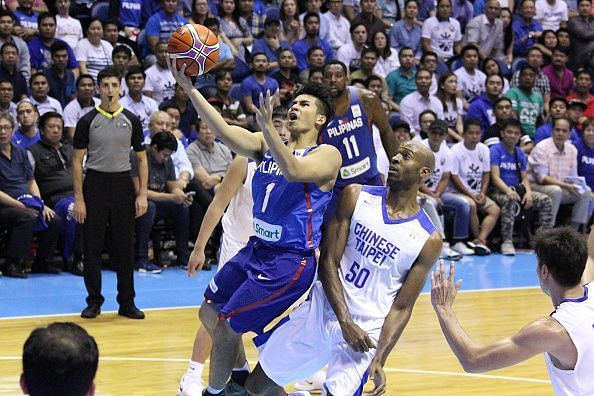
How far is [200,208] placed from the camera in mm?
12586

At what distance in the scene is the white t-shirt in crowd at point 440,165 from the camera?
46.0 ft

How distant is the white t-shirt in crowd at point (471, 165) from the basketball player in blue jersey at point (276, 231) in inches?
314

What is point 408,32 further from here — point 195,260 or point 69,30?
point 195,260

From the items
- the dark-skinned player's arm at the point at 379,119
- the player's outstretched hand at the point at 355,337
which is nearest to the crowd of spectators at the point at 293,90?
the dark-skinned player's arm at the point at 379,119

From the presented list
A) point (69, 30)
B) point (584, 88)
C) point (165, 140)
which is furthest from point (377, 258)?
point (584, 88)

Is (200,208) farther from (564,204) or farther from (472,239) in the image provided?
(564,204)

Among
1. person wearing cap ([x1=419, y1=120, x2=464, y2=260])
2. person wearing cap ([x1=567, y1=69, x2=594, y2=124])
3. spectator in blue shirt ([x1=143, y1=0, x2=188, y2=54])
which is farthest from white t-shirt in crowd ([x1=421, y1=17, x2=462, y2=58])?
spectator in blue shirt ([x1=143, y1=0, x2=188, y2=54])

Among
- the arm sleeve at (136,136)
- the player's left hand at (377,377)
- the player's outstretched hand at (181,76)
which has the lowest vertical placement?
the arm sleeve at (136,136)

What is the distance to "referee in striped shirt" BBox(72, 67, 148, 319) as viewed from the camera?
32.1ft

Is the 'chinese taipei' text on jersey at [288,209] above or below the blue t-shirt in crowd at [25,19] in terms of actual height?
above

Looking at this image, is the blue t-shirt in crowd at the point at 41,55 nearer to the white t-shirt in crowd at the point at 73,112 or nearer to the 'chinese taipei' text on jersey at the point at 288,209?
the white t-shirt in crowd at the point at 73,112

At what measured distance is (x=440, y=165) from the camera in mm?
14039

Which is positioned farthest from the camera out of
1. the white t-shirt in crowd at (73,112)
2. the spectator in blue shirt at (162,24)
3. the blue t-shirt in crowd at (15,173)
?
the spectator in blue shirt at (162,24)

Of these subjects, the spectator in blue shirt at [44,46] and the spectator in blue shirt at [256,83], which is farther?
the spectator in blue shirt at [256,83]
